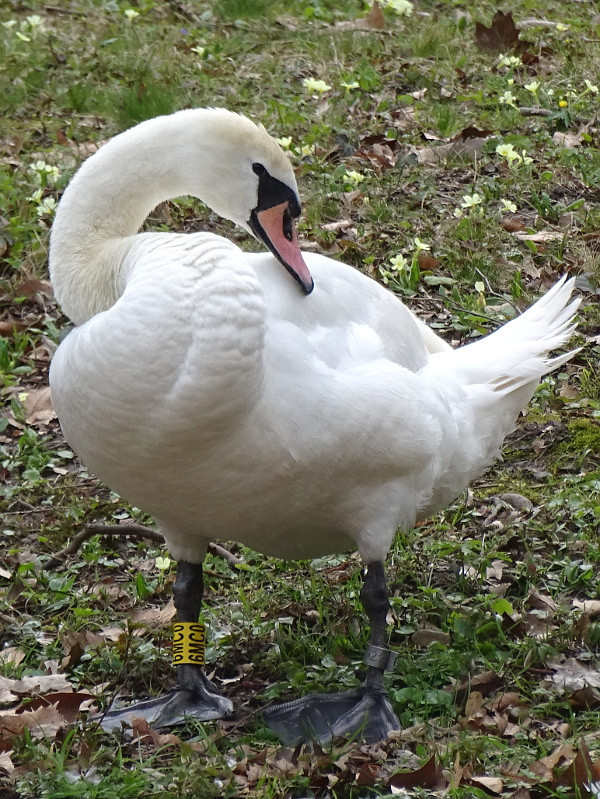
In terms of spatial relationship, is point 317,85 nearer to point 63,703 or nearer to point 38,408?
point 38,408

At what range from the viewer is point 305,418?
314cm

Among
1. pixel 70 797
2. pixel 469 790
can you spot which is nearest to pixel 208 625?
pixel 70 797

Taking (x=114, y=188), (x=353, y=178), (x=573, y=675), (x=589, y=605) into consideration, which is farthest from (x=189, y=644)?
(x=353, y=178)

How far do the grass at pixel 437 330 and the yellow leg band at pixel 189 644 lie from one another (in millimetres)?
169

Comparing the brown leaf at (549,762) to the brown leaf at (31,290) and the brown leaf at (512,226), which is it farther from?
the brown leaf at (31,290)

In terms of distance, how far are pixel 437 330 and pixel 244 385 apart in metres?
2.67

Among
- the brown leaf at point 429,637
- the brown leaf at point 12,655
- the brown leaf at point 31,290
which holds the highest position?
the brown leaf at point 429,637

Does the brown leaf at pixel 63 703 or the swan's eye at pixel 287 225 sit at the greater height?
the swan's eye at pixel 287 225

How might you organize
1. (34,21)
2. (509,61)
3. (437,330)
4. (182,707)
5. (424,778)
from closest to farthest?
(424,778), (182,707), (437,330), (509,61), (34,21)

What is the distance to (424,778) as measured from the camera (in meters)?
2.98

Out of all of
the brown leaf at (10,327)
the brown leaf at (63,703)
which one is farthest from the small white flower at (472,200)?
the brown leaf at (63,703)

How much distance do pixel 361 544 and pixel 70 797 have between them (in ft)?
3.49

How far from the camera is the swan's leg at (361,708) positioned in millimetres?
3377

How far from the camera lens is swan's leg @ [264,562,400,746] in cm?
338
